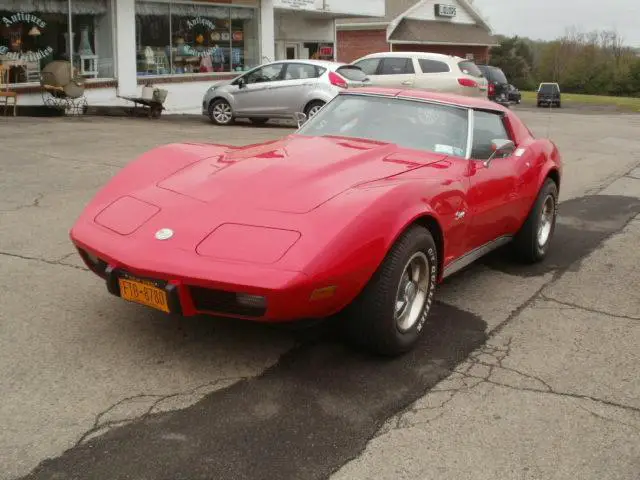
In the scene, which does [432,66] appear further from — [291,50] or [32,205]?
[32,205]

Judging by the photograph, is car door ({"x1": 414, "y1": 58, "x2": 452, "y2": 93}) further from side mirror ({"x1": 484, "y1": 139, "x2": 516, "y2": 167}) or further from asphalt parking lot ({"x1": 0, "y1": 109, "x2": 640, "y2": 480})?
side mirror ({"x1": 484, "y1": 139, "x2": 516, "y2": 167})

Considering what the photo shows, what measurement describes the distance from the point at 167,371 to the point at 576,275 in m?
3.57

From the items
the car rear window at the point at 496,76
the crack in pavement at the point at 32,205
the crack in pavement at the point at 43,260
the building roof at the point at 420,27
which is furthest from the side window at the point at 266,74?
the building roof at the point at 420,27

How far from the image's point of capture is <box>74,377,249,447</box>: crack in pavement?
3.25 meters

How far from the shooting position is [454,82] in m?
19.5

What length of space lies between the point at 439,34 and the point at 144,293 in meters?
41.2

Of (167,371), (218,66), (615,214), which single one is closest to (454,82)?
(218,66)

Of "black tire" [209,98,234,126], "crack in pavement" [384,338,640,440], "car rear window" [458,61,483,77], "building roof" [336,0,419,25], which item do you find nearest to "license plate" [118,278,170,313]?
"crack in pavement" [384,338,640,440]

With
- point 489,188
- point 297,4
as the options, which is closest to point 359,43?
point 297,4

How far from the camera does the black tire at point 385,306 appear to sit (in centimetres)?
384

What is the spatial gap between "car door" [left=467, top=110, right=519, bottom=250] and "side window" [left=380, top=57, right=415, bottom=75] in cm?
1457

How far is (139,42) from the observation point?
18.8 metres

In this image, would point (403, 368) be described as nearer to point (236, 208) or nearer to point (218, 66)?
point (236, 208)

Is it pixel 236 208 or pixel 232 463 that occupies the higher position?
pixel 236 208
